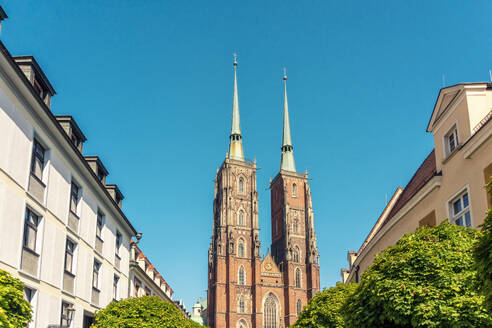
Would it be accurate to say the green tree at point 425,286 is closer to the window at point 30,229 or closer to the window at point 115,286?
the window at point 30,229

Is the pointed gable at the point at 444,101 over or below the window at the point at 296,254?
below

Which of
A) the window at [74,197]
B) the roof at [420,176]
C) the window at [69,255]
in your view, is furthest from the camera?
the window at [74,197]

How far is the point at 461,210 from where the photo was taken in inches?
692

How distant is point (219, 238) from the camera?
324 ft

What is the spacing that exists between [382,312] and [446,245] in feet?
7.34

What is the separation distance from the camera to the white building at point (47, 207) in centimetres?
1767

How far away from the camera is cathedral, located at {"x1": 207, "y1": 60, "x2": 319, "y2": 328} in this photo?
313 feet

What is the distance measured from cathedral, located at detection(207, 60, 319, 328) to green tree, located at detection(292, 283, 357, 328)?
229 feet

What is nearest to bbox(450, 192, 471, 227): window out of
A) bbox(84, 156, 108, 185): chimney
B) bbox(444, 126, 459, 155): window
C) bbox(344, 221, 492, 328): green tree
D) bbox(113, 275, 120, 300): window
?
bbox(444, 126, 459, 155): window

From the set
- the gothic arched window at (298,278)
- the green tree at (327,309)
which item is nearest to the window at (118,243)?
the green tree at (327,309)

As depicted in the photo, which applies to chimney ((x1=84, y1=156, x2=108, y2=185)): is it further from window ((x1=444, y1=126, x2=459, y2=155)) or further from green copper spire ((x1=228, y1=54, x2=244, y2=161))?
green copper spire ((x1=228, y1=54, x2=244, y2=161))

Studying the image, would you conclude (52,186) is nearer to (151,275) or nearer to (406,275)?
(406,275)

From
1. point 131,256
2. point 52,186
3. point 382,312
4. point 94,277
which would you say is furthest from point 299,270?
point 382,312

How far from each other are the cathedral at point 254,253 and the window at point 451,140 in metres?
78.7
